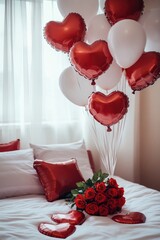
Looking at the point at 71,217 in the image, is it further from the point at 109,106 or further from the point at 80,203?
the point at 109,106

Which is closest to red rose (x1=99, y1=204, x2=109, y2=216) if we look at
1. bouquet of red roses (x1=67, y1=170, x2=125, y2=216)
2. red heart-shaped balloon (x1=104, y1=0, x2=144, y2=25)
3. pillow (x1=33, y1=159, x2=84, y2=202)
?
bouquet of red roses (x1=67, y1=170, x2=125, y2=216)

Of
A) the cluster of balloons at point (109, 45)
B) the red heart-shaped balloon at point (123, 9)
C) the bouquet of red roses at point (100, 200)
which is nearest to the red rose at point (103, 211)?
the bouquet of red roses at point (100, 200)

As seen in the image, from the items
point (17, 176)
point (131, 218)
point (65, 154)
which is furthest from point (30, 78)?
point (131, 218)

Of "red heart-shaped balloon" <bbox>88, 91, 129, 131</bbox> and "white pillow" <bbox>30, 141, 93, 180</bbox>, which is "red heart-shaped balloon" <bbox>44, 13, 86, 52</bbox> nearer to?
"red heart-shaped balloon" <bbox>88, 91, 129, 131</bbox>

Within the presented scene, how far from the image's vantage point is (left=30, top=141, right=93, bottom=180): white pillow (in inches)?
95.7

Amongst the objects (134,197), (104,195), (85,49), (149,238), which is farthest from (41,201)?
(85,49)

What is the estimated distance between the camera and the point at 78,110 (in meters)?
2.98

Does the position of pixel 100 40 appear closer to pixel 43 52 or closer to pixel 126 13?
pixel 126 13

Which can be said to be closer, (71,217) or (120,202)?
(71,217)

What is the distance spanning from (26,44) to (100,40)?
3.44 ft

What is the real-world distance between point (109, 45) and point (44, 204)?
1.15 metres

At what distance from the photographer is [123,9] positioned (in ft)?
6.22

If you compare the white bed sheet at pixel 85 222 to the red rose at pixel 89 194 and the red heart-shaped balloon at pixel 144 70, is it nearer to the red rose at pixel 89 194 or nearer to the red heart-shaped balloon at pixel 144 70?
the red rose at pixel 89 194

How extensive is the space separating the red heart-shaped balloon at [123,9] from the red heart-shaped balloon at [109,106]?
0.51m
